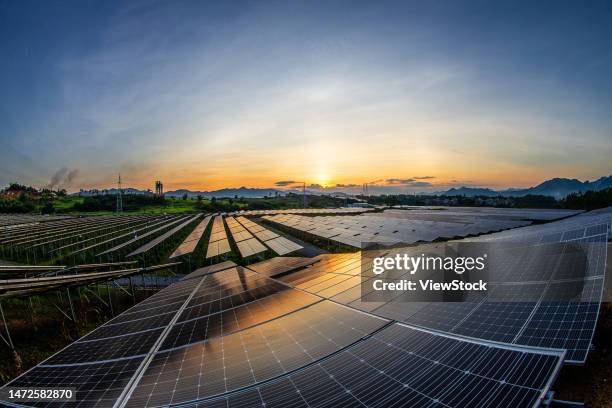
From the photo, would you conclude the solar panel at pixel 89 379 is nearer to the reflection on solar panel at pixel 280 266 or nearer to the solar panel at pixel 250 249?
the reflection on solar panel at pixel 280 266

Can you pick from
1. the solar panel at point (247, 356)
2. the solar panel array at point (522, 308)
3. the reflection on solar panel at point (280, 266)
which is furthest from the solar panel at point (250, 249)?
the solar panel at point (247, 356)

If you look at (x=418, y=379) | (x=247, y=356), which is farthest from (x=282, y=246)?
(x=418, y=379)

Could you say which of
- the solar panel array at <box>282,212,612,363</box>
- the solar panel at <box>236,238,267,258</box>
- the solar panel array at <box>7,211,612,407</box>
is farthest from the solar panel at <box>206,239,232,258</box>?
the solar panel array at <box>282,212,612,363</box>

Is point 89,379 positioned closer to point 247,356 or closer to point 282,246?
point 247,356

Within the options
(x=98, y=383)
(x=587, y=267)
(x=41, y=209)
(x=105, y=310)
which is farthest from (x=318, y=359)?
(x=41, y=209)

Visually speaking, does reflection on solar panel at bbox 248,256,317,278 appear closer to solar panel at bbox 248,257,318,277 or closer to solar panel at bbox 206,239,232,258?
solar panel at bbox 248,257,318,277

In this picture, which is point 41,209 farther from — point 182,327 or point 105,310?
point 182,327

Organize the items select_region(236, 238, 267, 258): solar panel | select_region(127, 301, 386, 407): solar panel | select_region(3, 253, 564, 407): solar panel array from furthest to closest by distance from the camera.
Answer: select_region(236, 238, 267, 258): solar panel, select_region(127, 301, 386, 407): solar panel, select_region(3, 253, 564, 407): solar panel array

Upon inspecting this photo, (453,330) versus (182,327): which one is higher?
(453,330)
